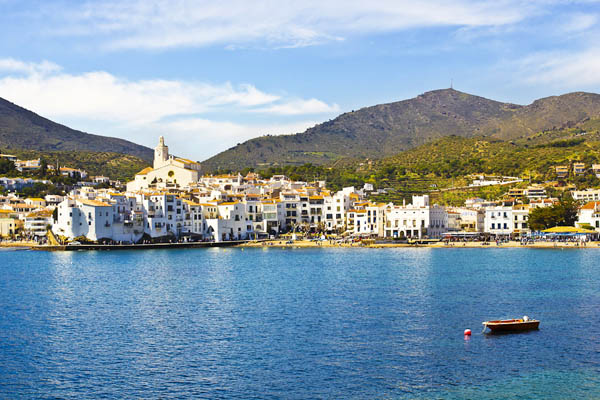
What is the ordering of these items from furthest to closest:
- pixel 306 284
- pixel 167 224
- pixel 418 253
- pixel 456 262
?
pixel 167 224, pixel 418 253, pixel 456 262, pixel 306 284

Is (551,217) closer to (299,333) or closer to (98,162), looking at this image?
(299,333)

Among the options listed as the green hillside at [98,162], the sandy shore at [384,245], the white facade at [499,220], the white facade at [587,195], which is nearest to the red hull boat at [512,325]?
the sandy shore at [384,245]

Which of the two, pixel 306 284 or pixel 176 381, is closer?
pixel 176 381

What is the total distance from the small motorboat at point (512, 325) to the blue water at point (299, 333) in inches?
17.7

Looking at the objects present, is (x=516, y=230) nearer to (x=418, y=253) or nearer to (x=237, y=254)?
(x=418, y=253)

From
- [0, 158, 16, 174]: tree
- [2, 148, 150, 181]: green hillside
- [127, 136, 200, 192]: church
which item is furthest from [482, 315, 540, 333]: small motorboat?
[2, 148, 150, 181]: green hillside

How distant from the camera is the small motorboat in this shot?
25.5 m

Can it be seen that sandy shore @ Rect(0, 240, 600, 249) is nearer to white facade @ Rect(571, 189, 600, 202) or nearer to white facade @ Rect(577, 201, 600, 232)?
white facade @ Rect(577, 201, 600, 232)

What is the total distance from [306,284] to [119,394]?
70.8ft

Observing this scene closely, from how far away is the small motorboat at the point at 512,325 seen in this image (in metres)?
25.5

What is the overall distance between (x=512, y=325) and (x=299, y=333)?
313 inches

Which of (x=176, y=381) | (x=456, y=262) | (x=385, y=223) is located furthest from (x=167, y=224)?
(x=176, y=381)

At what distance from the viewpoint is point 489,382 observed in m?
19.2

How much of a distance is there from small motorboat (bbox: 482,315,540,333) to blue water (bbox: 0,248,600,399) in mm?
449
